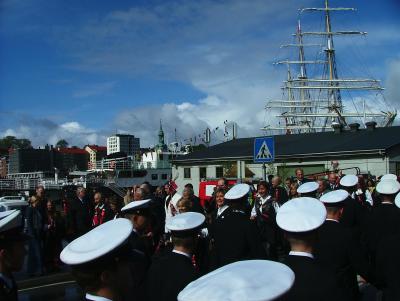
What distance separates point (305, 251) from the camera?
344 cm

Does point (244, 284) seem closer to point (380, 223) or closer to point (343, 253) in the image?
point (343, 253)

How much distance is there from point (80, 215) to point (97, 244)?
37.1 feet

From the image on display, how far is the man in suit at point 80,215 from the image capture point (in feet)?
44.3

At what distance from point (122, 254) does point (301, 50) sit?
118 m

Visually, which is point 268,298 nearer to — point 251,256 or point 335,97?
point 251,256

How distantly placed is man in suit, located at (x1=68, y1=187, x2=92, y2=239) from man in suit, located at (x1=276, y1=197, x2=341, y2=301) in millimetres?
10562

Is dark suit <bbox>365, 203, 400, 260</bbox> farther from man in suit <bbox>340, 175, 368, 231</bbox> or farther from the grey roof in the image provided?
the grey roof

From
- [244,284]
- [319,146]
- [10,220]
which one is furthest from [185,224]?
[319,146]

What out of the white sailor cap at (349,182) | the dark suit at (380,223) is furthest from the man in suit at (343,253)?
the white sailor cap at (349,182)

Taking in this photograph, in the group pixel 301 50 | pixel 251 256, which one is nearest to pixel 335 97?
pixel 301 50

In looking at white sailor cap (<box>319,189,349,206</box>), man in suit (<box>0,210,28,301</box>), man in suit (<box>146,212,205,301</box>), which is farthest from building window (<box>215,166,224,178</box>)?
man in suit (<box>0,210,28,301</box>)

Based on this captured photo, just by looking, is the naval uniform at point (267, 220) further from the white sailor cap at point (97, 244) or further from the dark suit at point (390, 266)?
the white sailor cap at point (97, 244)

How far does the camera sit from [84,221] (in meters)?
13.5

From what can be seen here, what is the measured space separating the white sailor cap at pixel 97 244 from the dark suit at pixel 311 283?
3.57ft
